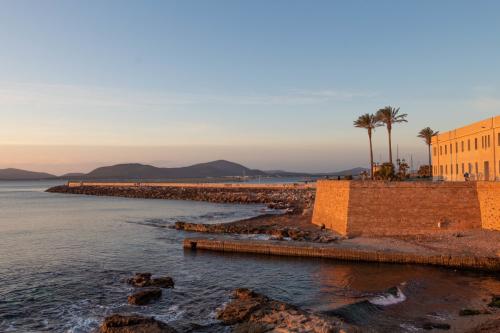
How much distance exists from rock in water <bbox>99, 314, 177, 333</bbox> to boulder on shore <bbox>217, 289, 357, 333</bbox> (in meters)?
2.29

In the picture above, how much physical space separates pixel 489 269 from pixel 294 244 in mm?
10401

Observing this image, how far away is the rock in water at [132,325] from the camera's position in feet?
44.5

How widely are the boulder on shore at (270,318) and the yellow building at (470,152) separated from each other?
848 inches

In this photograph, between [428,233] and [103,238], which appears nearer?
[428,233]

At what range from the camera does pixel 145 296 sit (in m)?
17.8

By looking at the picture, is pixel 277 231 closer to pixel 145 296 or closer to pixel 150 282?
pixel 150 282

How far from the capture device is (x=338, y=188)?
3225 cm

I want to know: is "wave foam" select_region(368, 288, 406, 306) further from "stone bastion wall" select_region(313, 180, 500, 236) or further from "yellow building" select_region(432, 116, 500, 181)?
"yellow building" select_region(432, 116, 500, 181)

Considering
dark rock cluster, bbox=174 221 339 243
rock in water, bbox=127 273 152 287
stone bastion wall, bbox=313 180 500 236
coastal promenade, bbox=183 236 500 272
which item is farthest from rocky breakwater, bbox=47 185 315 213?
rock in water, bbox=127 273 152 287

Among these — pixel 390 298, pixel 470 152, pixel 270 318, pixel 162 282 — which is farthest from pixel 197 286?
pixel 470 152

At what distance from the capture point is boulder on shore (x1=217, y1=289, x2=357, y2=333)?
13.2 metres

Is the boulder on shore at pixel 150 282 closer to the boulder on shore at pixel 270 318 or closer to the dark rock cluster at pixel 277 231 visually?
the boulder on shore at pixel 270 318

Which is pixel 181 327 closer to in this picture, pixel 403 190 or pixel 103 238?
pixel 403 190

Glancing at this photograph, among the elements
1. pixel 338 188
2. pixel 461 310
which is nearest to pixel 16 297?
pixel 461 310
